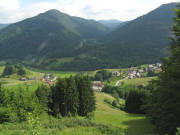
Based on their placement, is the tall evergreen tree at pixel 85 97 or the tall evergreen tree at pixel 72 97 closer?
the tall evergreen tree at pixel 72 97

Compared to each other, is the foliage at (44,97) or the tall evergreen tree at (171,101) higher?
the tall evergreen tree at (171,101)

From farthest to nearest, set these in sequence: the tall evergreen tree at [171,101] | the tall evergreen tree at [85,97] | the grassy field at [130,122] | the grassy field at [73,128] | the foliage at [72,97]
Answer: the tall evergreen tree at [85,97], the foliage at [72,97], the grassy field at [130,122], the grassy field at [73,128], the tall evergreen tree at [171,101]

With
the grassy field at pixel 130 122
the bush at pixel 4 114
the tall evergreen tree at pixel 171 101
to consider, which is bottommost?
the grassy field at pixel 130 122

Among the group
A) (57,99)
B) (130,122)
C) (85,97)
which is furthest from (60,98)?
(130,122)

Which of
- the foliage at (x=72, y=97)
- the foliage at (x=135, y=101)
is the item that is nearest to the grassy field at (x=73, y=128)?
the foliage at (x=72, y=97)

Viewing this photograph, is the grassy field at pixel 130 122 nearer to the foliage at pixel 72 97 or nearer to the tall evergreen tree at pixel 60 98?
the foliage at pixel 72 97

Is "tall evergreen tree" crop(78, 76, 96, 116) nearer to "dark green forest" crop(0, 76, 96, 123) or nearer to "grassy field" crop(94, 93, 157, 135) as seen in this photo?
"dark green forest" crop(0, 76, 96, 123)

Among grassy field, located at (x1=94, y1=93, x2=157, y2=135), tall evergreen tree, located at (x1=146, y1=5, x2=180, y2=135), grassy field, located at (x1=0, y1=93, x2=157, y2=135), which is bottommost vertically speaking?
grassy field, located at (x1=94, y1=93, x2=157, y2=135)

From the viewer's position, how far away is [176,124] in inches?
739

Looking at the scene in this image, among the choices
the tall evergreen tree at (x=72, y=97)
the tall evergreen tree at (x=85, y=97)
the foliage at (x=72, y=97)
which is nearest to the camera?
the tall evergreen tree at (x=72, y=97)

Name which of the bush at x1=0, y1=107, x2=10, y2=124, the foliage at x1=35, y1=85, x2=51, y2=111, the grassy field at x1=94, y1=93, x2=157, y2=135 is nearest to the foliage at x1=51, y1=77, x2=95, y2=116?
the foliage at x1=35, y1=85, x2=51, y2=111

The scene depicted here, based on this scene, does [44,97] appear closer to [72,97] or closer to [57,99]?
[57,99]

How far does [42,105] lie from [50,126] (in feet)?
80.5

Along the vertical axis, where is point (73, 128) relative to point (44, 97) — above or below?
below
